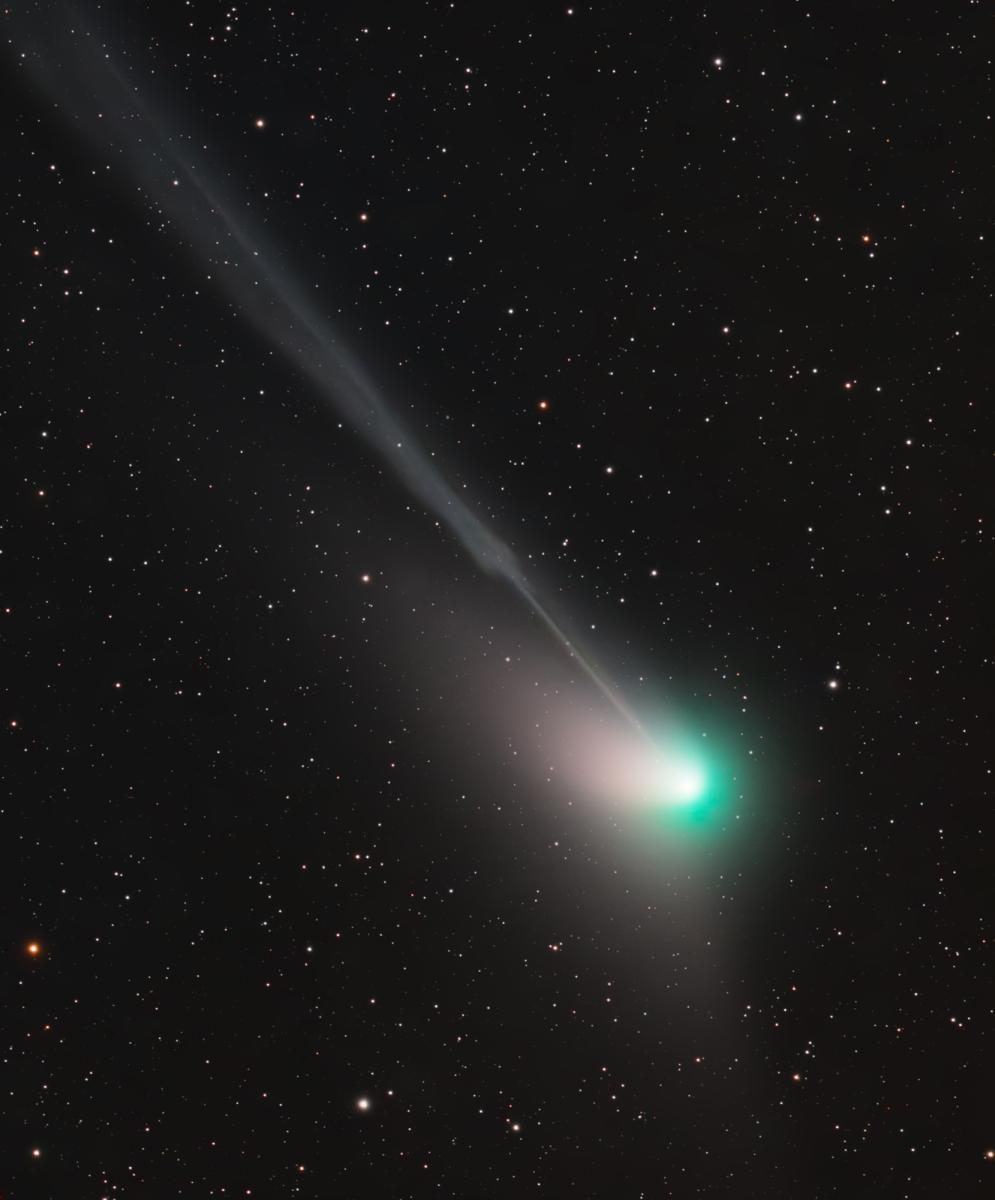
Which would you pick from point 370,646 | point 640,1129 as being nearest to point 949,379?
point 370,646

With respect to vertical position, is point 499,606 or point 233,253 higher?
point 233,253

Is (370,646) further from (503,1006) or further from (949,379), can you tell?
(949,379)

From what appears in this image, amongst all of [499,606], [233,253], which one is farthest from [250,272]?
[499,606]

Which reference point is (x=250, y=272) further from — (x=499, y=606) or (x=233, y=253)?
A: (x=499, y=606)
